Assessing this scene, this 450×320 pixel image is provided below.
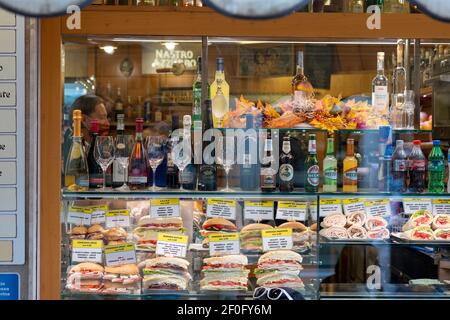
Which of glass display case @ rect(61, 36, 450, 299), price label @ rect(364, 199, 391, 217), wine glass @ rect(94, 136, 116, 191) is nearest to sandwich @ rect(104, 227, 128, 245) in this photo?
glass display case @ rect(61, 36, 450, 299)

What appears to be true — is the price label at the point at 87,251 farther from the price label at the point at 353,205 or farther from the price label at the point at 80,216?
the price label at the point at 353,205

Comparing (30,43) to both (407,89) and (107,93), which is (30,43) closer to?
(107,93)

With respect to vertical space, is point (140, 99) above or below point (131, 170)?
above

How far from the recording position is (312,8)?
2.67 m

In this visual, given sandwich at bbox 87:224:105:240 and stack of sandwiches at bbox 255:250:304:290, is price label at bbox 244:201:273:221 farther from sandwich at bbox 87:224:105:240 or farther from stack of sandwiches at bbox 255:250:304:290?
sandwich at bbox 87:224:105:240

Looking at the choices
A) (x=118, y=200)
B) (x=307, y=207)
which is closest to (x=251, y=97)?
(x=307, y=207)

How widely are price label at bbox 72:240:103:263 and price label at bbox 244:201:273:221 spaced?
2.35ft

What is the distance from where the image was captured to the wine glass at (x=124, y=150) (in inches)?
110

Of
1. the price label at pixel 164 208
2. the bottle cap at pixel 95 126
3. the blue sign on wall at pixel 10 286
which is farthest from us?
the bottle cap at pixel 95 126

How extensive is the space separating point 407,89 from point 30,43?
1.80 metres

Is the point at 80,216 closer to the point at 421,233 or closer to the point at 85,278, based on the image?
the point at 85,278

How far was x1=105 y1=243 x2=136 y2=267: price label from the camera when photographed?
2752 mm

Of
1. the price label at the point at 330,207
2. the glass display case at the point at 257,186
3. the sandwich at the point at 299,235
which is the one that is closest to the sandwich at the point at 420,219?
the glass display case at the point at 257,186

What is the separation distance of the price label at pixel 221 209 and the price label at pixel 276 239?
190 millimetres
